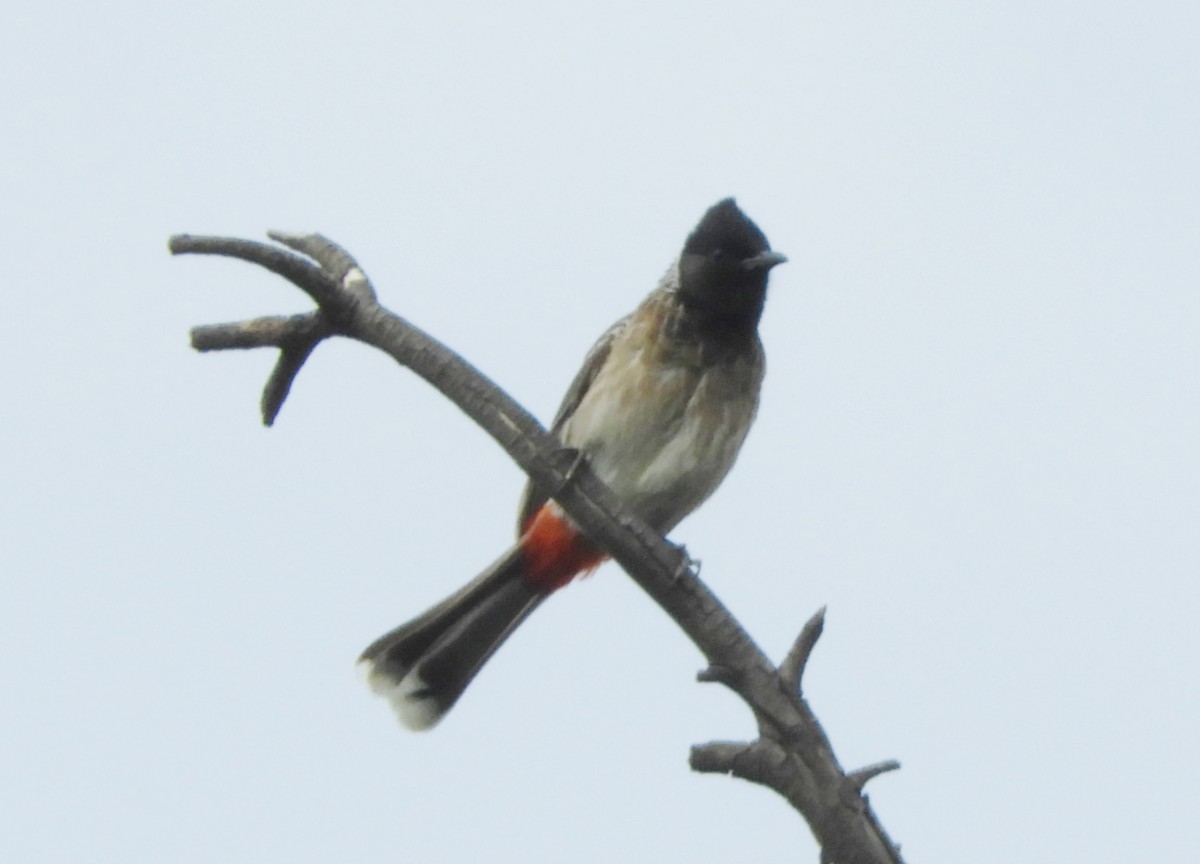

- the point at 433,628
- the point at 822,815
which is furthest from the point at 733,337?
the point at 822,815

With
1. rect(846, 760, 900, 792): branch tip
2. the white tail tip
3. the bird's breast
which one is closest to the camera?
rect(846, 760, 900, 792): branch tip

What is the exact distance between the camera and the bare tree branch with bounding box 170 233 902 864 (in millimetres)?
2709

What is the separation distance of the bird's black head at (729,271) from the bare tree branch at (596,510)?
4.92 ft

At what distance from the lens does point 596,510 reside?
3119mm

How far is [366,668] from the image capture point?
185 inches

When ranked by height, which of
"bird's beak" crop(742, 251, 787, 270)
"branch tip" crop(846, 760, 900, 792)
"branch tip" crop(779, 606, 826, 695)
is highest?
"bird's beak" crop(742, 251, 787, 270)

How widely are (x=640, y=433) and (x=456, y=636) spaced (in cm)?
84

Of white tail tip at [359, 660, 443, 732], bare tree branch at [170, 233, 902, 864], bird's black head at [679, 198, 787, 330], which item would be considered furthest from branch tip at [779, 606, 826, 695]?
white tail tip at [359, 660, 443, 732]

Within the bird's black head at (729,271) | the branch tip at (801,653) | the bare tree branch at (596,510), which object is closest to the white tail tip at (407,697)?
the bird's black head at (729,271)

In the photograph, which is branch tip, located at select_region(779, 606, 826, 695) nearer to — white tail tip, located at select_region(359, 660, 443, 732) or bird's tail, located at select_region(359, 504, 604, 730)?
bird's tail, located at select_region(359, 504, 604, 730)

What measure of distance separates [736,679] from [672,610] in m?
0.23

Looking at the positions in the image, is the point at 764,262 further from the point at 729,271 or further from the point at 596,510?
the point at 596,510

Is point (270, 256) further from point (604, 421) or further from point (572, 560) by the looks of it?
point (572, 560)

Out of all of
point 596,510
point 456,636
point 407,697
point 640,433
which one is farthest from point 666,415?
point 596,510
